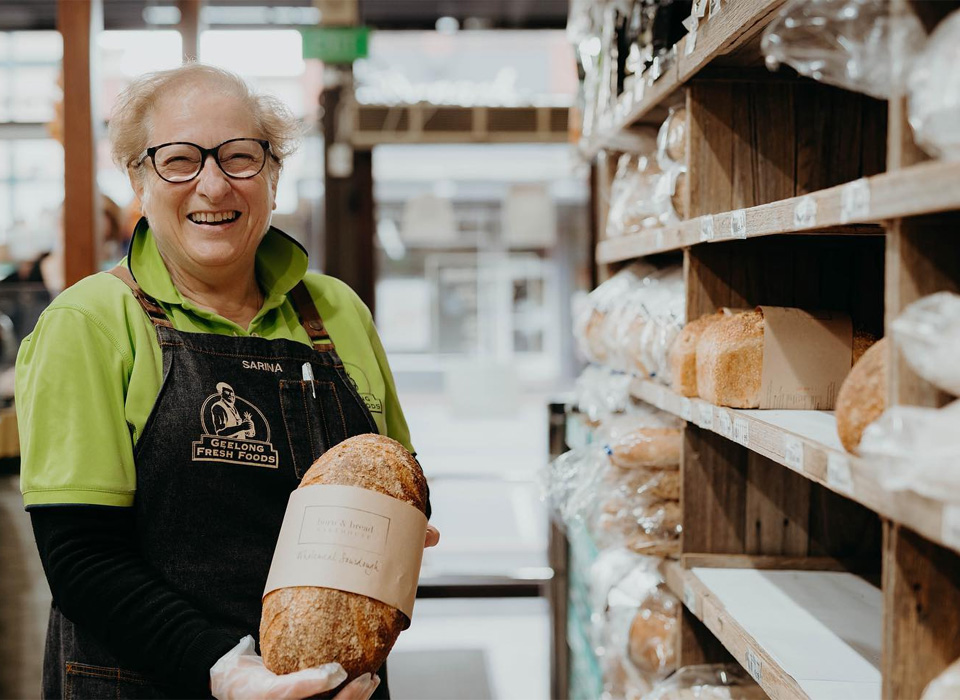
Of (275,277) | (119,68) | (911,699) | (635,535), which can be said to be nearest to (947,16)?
(911,699)

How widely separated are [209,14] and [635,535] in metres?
3.79

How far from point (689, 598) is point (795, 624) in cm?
29

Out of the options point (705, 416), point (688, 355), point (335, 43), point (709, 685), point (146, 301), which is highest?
point (335, 43)

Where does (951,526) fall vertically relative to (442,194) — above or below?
below

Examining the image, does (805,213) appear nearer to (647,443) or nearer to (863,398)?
(863,398)

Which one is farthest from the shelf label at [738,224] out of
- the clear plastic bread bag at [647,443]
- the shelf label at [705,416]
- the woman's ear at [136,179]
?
the woman's ear at [136,179]

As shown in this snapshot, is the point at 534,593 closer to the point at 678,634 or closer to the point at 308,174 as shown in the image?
the point at 308,174

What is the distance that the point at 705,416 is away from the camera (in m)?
1.66

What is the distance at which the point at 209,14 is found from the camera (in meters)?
4.64

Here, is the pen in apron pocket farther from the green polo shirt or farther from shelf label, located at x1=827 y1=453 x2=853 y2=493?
shelf label, located at x1=827 y1=453 x2=853 y2=493

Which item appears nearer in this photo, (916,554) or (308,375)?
(916,554)

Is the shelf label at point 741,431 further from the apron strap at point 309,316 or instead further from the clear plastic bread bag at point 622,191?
the clear plastic bread bag at point 622,191

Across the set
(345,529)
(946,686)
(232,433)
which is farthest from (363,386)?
(946,686)

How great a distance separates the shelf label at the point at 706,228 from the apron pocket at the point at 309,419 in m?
0.74
